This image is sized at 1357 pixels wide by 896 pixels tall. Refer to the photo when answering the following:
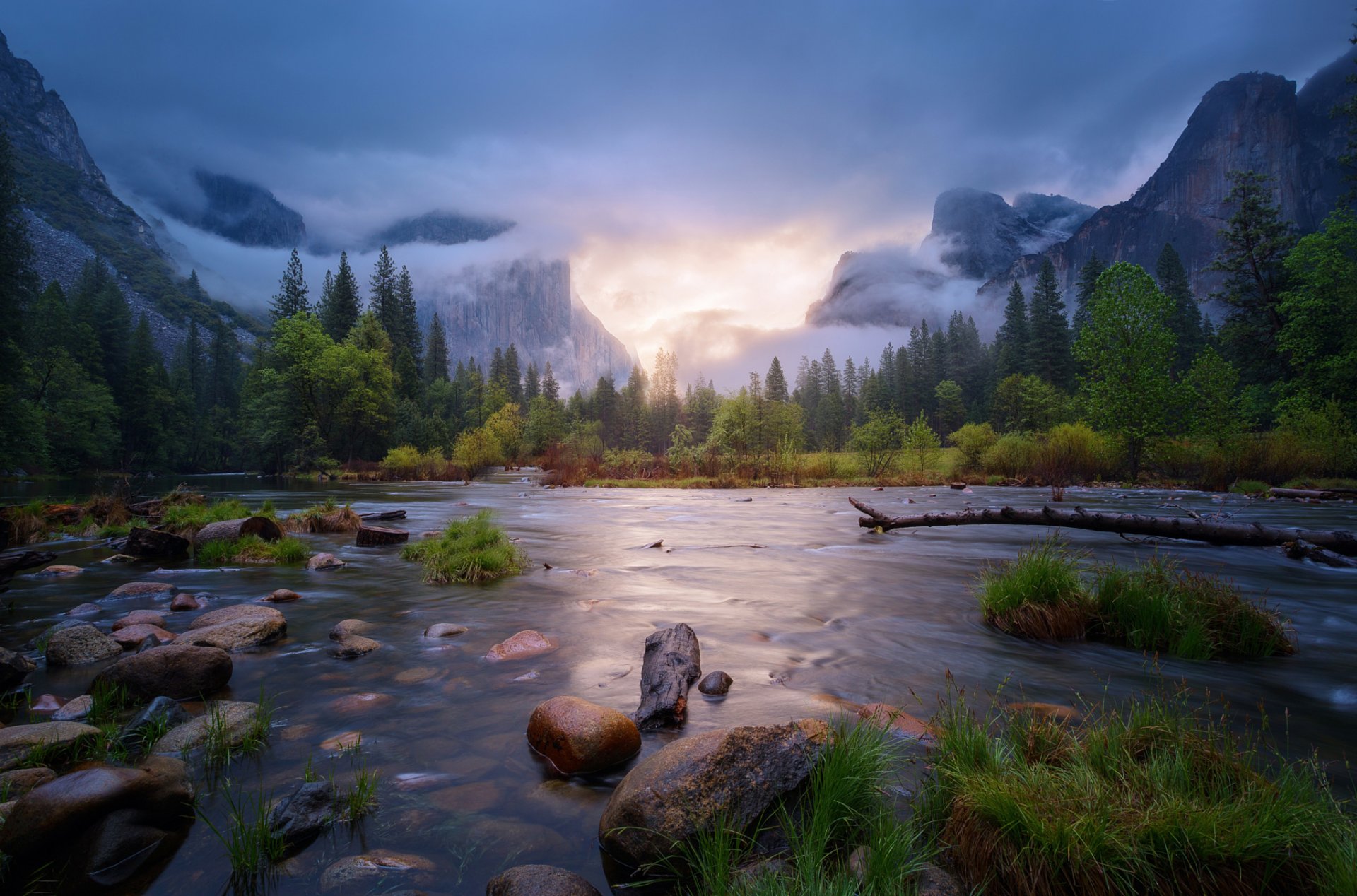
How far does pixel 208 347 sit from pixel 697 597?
142570 millimetres

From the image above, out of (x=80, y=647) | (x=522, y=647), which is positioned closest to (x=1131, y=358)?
(x=522, y=647)

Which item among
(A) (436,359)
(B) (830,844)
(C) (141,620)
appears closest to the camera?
(B) (830,844)

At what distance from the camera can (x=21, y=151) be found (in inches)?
7352

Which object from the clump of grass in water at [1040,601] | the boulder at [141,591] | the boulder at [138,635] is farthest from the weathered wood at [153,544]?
the clump of grass in water at [1040,601]

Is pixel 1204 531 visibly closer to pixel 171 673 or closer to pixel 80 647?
pixel 171 673

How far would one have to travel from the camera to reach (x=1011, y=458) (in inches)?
1491

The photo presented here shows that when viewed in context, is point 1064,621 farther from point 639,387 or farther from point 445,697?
point 639,387

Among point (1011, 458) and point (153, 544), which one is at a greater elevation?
point (1011, 458)

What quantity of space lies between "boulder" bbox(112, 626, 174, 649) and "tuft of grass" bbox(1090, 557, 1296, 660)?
1028 centimetres

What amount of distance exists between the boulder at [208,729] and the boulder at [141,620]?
3723 mm

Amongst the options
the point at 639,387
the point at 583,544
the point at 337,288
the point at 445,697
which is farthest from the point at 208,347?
the point at 445,697

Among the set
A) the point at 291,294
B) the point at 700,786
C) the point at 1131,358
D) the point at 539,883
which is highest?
the point at 291,294

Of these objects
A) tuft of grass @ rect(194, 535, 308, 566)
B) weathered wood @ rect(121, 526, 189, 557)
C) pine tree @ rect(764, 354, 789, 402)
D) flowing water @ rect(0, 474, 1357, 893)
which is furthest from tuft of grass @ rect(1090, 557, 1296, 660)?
pine tree @ rect(764, 354, 789, 402)

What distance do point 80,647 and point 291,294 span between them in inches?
3229
